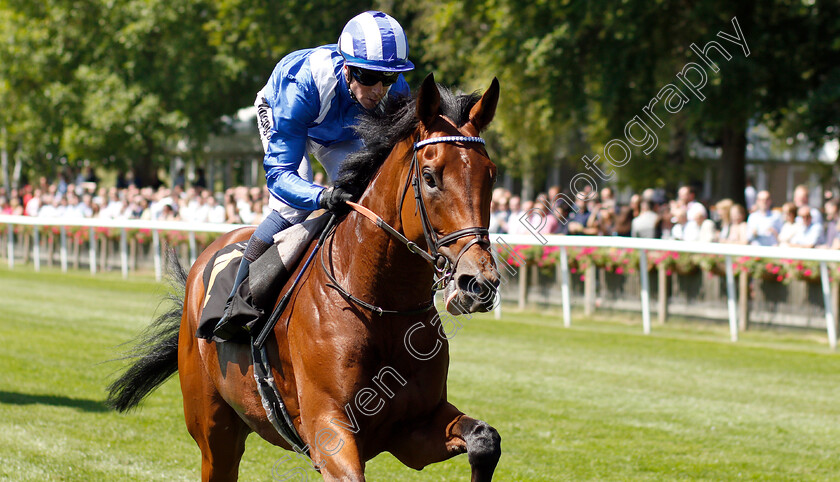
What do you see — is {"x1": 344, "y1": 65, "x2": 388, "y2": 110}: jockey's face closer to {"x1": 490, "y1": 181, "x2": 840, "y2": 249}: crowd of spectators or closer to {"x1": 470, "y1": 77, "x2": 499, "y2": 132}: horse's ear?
{"x1": 470, "y1": 77, "x2": 499, "y2": 132}: horse's ear

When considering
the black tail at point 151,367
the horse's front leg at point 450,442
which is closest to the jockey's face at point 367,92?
the horse's front leg at point 450,442

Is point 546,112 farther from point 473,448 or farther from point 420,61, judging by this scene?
point 473,448

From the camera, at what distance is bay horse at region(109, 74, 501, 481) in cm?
301

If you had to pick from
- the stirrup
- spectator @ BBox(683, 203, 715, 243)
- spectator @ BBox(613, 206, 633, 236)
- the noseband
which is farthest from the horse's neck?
spectator @ BBox(613, 206, 633, 236)

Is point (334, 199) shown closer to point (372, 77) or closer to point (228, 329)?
point (372, 77)

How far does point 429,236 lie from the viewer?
3.02m

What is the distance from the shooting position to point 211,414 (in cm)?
426

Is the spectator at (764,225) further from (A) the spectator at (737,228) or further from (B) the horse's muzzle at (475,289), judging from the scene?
(B) the horse's muzzle at (475,289)

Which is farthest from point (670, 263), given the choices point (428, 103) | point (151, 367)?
point (428, 103)

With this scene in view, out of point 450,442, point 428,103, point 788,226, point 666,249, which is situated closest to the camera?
point 428,103

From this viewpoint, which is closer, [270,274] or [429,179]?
[429,179]

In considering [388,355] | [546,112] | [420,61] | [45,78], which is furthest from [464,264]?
[45,78]

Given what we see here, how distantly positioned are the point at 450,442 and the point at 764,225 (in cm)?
895

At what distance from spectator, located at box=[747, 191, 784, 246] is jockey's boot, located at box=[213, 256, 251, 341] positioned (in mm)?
8639
